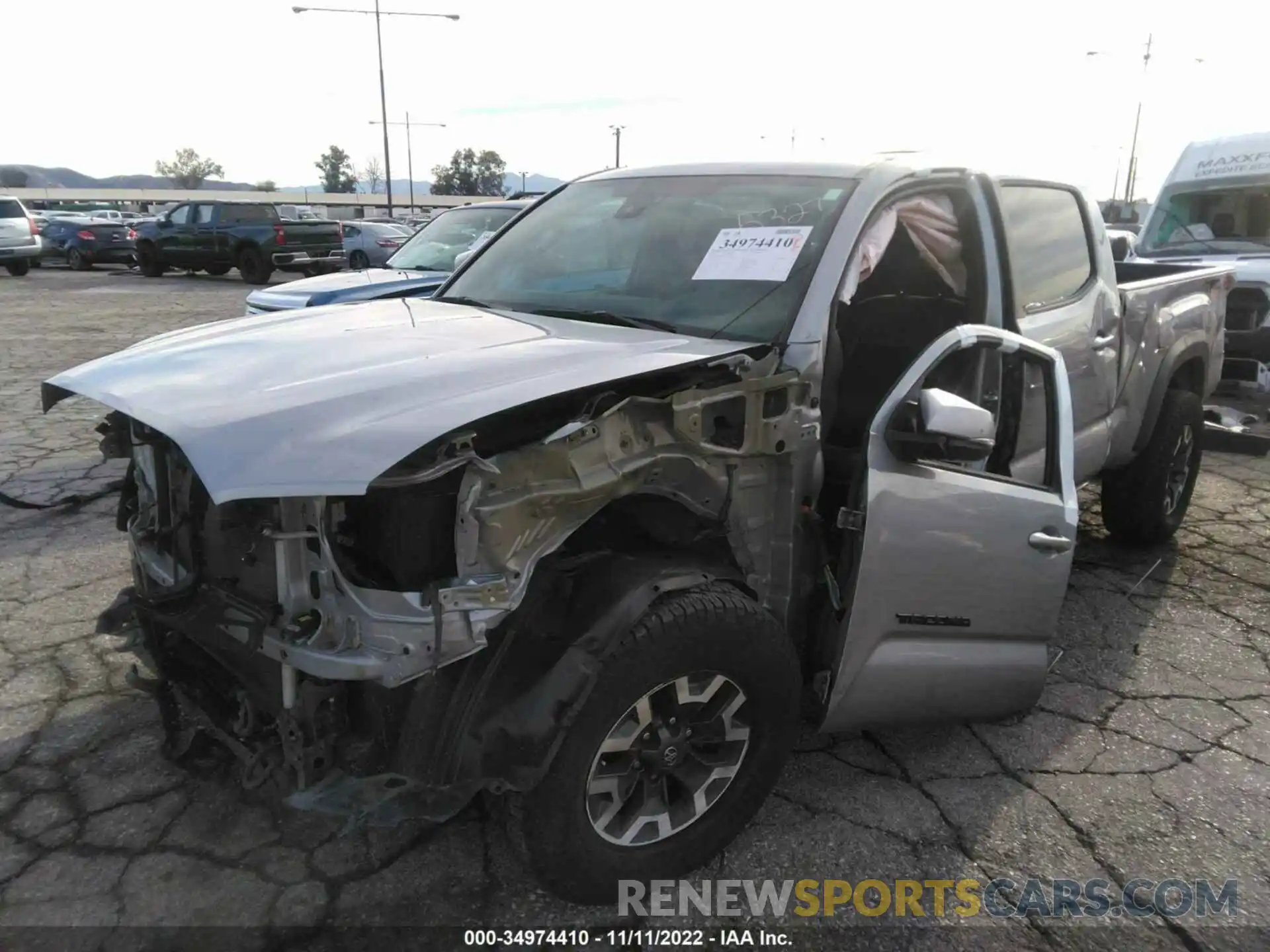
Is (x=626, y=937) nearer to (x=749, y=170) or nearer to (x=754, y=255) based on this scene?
(x=754, y=255)

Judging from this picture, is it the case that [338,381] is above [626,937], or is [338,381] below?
above

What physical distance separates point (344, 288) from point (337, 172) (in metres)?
109

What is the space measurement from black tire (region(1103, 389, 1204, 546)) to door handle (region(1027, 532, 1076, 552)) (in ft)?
7.00

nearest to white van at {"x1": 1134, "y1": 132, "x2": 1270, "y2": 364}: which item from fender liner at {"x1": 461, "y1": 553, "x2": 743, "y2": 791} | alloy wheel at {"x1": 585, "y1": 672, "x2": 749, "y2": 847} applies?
alloy wheel at {"x1": 585, "y1": 672, "x2": 749, "y2": 847}

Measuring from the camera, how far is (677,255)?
126 inches

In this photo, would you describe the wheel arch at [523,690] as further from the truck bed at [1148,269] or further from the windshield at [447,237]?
the windshield at [447,237]

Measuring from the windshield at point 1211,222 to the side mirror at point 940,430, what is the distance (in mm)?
8284

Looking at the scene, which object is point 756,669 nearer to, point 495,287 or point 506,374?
point 506,374

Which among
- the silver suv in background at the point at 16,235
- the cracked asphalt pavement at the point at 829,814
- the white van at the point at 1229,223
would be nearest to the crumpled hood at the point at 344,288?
the cracked asphalt pavement at the point at 829,814

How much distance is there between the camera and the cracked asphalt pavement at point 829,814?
2436 millimetres

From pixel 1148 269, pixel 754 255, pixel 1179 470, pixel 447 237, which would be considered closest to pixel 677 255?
pixel 754 255

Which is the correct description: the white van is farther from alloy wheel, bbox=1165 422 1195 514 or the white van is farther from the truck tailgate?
the truck tailgate

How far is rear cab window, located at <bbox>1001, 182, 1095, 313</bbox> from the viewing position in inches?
142

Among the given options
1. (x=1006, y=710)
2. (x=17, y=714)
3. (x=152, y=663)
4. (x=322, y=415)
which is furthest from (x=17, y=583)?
(x=1006, y=710)
